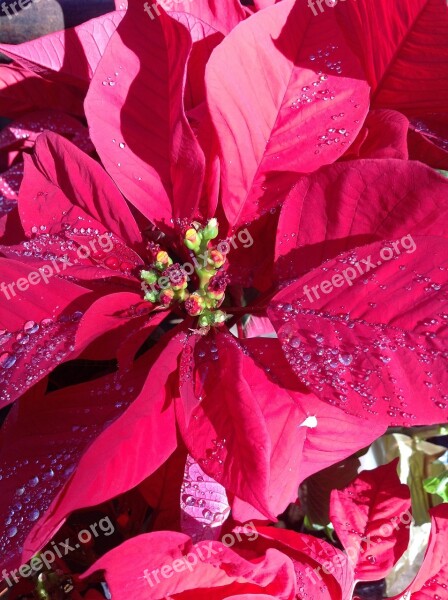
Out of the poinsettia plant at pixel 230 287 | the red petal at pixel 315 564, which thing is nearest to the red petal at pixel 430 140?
the poinsettia plant at pixel 230 287

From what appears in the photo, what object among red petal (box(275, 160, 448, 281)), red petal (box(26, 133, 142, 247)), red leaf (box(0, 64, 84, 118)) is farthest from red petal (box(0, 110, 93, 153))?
red petal (box(275, 160, 448, 281))

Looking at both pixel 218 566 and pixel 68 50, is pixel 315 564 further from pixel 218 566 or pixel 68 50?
pixel 68 50

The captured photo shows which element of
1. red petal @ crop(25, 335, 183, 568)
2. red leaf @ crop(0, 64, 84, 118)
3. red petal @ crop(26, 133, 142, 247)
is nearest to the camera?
red petal @ crop(25, 335, 183, 568)

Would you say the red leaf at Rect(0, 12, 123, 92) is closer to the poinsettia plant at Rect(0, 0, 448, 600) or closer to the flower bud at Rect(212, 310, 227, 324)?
the poinsettia plant at Rect(0, 0, 448, 600)

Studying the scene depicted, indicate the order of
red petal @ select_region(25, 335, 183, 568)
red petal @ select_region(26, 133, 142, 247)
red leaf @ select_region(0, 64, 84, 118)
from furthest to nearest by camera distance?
red leaf @ select_region(0, 64, 84, 118) < red petal @ select_region(26, 133, 142, 247) < red petal @ select_region(25, 335, 183, 568)

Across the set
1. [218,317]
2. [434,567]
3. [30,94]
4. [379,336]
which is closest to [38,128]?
[30,94]

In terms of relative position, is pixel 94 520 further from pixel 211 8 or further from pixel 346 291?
pixel 211 8

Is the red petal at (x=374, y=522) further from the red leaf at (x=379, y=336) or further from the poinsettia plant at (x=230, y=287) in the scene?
the red leaf at (x=379, y=336)

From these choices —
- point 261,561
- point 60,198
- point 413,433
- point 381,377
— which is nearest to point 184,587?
point 261,561
